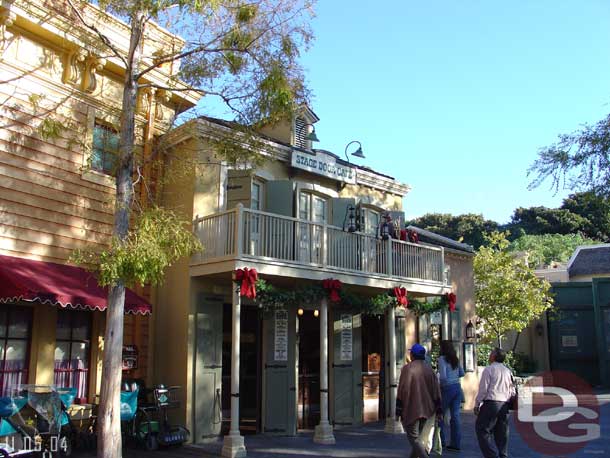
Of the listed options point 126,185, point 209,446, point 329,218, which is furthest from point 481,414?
point 329,218

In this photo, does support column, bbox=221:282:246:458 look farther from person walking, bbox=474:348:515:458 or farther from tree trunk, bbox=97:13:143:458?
person walking, bbox=474:348:515:458

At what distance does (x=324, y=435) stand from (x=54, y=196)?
21.9 ft

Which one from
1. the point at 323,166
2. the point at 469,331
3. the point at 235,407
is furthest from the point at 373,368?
the point at 235,407

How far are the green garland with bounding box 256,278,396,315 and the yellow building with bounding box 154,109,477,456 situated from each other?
108 mm

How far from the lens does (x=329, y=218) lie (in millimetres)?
15117

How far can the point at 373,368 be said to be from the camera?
622 inches

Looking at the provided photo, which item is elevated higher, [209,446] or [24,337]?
[24,337]

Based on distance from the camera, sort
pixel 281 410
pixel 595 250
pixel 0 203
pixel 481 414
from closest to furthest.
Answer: pixel 481 414
pixel 0 203
pixel 281 410
pixel 595 250

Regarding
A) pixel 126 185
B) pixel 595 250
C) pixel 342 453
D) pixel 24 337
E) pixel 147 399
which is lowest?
pixel 342 453

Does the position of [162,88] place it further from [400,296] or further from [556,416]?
[556,416]

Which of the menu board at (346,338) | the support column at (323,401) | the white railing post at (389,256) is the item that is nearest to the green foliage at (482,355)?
the menu board at (346,338)

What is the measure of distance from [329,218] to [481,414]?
7082 millimetres

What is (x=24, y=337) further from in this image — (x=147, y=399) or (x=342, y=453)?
(x=342, y=453)

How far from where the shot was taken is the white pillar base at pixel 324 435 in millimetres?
12188
